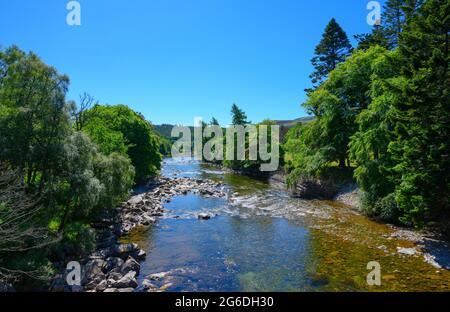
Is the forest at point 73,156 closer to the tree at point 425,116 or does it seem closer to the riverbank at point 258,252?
the tree at point 425,116

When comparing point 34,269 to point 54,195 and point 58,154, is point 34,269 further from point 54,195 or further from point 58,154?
point 58,154

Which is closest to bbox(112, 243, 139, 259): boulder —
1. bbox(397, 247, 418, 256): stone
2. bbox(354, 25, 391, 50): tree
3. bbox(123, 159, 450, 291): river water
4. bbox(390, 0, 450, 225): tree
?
bbox(123, 159, 450, 291): river water

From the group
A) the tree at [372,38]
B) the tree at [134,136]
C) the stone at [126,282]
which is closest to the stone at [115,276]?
the stone at [126,282]

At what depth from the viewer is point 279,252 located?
17375 mm

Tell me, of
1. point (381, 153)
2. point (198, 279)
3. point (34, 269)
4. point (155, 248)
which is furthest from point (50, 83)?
point (381, 153)

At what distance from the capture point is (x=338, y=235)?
1980 cm

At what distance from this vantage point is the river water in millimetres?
13406

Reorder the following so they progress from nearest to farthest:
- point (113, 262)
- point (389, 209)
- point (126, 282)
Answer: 1. point (126, 282)
2. point (113, 262)
3. point (389, 209)

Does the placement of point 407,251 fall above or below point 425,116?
below

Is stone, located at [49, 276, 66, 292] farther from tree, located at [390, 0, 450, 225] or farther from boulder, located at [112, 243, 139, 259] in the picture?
tree, located at [390, 0, 450, 225]

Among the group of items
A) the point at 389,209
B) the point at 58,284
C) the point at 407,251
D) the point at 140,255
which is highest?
the point at 389,209

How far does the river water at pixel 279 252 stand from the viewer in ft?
44.0

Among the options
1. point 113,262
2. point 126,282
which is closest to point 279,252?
point 126,282

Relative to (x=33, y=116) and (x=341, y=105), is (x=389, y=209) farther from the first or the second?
(x=33, y=116)
